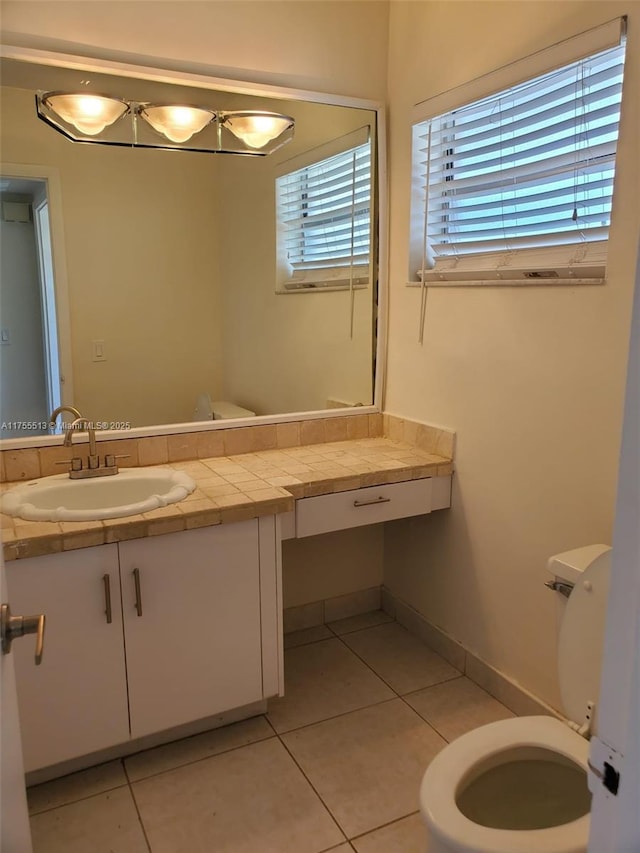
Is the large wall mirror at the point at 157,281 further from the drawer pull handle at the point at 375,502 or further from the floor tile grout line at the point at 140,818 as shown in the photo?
the floor tile grout line at the point at 140,818

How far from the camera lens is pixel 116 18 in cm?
198

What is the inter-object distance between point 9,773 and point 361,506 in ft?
4.39

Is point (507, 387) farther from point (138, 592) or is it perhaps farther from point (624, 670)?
point (624, 670)

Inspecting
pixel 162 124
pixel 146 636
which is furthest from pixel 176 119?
pixel 146 636

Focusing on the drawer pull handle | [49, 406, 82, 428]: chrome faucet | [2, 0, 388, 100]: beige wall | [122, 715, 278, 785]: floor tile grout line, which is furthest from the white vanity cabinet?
[2, 0, 388, 100]: beige wall

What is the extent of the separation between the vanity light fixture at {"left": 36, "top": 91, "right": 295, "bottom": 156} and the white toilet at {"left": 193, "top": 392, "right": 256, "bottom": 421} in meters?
0.84

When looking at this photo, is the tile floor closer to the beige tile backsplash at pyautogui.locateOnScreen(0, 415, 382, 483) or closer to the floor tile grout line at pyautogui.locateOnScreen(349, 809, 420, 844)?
the floor tile grout line at pyautogui.locateOnScreen(349, 809, 420, 844)

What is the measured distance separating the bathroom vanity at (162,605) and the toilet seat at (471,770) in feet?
2.41

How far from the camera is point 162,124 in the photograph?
2.10 meters

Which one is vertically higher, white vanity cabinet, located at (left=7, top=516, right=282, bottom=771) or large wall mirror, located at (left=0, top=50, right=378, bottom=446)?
large wall mirror, located at (left=0, top=50, right=378, bottom=446)

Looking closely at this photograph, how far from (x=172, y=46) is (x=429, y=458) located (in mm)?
1583

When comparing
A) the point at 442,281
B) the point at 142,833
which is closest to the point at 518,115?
the point at 442,281

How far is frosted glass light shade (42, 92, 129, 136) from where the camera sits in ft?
6.39

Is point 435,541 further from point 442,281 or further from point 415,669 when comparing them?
point 442,281
